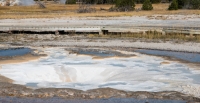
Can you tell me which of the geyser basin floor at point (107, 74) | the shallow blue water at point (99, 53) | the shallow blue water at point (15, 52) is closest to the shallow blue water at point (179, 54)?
the geyser basin floor at point (107, 74)

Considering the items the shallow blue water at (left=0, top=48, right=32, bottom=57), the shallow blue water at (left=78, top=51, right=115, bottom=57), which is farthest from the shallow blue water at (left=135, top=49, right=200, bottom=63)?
the shallow blue water at (left=0, top=48, right=32, bottom=57)

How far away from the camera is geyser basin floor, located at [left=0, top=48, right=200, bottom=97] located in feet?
43.2

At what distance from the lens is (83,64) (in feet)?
55.4

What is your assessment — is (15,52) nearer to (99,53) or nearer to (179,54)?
(99,53)

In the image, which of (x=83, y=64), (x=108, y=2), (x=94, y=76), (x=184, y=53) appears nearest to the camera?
(x=94, y=76)

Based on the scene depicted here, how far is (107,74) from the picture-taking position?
15.0m

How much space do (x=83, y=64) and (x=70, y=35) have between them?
1341cm

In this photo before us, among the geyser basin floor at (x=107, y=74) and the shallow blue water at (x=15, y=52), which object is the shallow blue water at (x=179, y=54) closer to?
the geyser basin floor at (x=107, y=74)

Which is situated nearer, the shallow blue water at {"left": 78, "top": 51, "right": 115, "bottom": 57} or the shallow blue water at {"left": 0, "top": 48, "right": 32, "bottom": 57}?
the shallow blue water at {"left": 78, "top": 51, "right": 115, "bottom": 57}

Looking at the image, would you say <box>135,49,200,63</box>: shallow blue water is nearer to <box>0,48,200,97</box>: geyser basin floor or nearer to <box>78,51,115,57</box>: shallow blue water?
<box>0,48,200,97</box>: geyser basin floor

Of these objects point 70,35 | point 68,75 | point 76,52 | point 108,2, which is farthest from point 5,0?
point 68,75

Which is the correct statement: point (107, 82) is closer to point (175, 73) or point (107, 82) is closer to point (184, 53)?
point (175, 73)

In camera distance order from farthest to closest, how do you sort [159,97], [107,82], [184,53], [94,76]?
[184,53]
[94,76]
[107,82]
[159,97]

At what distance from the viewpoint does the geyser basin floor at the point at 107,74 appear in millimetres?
13156
